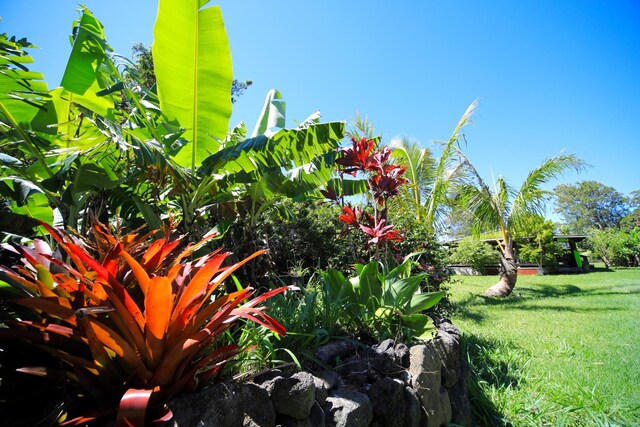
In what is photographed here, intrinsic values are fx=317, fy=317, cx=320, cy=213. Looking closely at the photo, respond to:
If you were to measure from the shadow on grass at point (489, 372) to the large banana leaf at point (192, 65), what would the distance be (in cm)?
350

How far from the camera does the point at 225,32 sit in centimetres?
315

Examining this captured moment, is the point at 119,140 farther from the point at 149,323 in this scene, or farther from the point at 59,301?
the point at 149,323

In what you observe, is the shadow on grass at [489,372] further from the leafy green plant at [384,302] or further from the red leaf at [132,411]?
the red leaf at [132,411]

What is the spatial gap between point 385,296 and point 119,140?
2.32 metres

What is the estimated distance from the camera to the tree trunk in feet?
34.1

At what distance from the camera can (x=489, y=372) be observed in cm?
348

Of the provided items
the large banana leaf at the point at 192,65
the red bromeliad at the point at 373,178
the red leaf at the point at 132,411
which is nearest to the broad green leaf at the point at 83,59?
the large banana leaf at the point at 192,65

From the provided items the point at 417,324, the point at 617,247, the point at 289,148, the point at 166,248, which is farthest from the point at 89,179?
the point at 617,247

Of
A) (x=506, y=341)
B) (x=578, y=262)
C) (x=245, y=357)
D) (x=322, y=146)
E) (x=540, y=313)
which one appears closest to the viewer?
(x=245, y=357)

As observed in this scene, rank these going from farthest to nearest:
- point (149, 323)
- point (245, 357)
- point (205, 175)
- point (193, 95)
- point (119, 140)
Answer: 1. point (193, 95)
2. point (205, 175)
3. point (119, 140)
4. point (245, 357)
5. point (149, 323)

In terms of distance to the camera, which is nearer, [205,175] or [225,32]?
[205,175]

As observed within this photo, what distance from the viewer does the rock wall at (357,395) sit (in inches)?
48.9

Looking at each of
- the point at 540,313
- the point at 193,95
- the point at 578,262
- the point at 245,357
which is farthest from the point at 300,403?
the point at 578,262

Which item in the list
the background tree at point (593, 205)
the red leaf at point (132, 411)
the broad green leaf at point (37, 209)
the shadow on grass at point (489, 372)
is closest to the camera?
the red leaf at point (132, 411)
